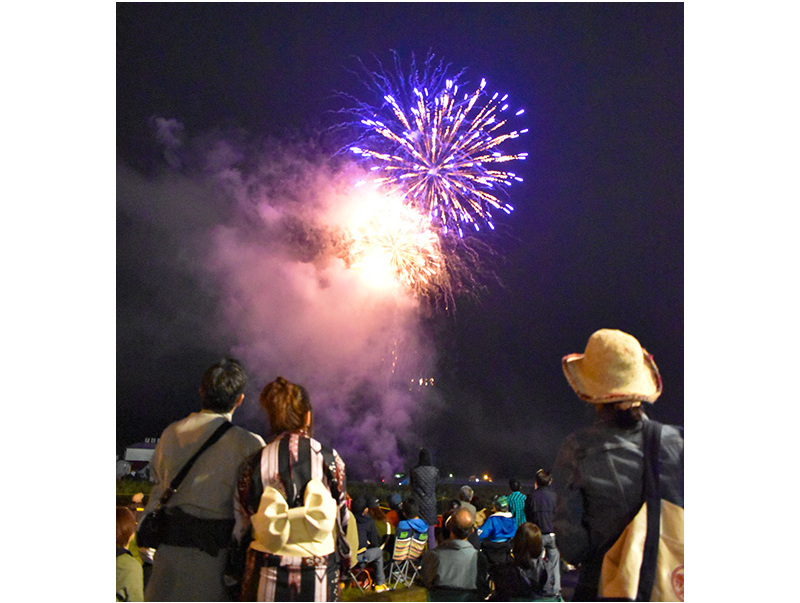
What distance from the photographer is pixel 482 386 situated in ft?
27.3

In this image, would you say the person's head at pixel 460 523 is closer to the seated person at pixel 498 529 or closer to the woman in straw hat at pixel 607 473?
the woman in straw hat at pixel 607 473

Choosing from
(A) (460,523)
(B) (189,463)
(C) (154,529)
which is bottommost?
(A) (460,523)

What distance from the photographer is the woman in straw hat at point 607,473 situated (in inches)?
87.9

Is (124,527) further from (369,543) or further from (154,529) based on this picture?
(369,543)

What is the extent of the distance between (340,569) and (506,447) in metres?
6.08

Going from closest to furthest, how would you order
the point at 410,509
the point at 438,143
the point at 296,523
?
1. the point at 296,523
2. the point at 410,509
3. the point at 438,143

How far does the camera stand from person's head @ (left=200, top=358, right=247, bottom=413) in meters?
2.51

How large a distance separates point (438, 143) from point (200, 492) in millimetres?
4915

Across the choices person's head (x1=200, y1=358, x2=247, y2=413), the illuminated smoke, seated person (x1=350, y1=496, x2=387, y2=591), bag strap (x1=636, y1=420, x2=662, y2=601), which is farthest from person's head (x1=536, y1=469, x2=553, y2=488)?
the illuminated smoke

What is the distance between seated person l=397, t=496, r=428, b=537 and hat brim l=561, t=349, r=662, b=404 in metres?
2.35

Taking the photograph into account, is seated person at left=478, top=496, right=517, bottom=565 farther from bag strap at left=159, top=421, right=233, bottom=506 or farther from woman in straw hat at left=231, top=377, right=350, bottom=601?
bag strap at left=159, top=421, right=233, bottom=506

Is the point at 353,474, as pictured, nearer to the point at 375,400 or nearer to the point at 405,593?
the point at 375,400

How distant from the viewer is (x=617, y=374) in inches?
93.4

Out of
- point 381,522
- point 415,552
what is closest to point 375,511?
point 381,522
